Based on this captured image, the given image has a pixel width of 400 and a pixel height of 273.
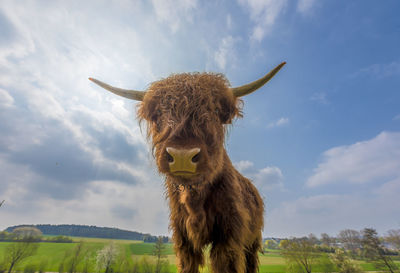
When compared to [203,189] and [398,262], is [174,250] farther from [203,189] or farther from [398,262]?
[398,262]

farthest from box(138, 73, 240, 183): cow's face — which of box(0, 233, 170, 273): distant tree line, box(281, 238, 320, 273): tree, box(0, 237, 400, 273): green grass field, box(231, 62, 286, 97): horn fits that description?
box(281, 238, 320, 273): tree

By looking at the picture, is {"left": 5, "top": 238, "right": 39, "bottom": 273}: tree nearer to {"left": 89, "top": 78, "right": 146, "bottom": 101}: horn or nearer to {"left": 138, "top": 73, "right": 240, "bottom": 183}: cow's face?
{"left": 89, "top": 78, "right": 146, "bottom": 101}: horn

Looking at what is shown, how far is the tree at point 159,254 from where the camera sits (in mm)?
12805

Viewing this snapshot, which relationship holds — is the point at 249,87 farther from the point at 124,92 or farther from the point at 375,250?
the point at 375,250

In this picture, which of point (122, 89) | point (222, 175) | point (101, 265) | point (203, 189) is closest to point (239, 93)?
point (222, 175)

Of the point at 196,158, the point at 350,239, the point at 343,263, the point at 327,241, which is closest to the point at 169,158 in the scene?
the point at 196,158

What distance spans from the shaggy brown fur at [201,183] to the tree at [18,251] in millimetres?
14824

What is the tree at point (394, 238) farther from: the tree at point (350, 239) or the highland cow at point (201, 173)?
A: the highland cow at point (201, 173)

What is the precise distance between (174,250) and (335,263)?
22266 mm

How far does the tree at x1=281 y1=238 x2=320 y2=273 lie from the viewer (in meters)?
15.4

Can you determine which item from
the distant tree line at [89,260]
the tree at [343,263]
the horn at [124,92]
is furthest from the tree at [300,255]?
the horn at [124,92]

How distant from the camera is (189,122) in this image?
6.70 ft

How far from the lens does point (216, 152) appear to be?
6.75ft

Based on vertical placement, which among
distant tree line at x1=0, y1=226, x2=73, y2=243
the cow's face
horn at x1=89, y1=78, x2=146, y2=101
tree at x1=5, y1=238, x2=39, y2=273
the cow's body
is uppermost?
horn at x1=89, y1=78, x2=146, y2=101
